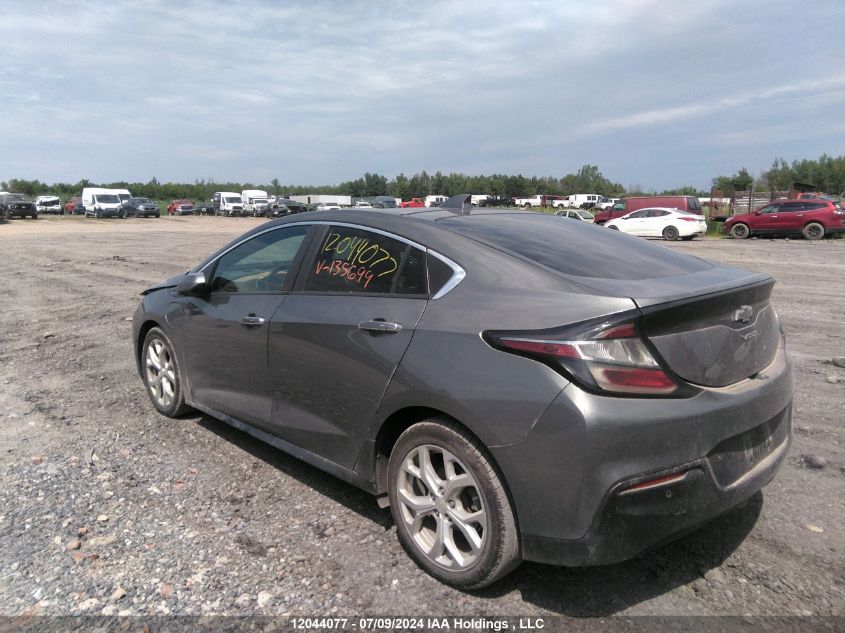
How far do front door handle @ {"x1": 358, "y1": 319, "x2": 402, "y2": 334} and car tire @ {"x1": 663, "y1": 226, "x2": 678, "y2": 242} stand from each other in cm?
2708

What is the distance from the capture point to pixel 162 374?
15.6 ft

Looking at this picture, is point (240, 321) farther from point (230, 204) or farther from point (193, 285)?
point (230, 204)

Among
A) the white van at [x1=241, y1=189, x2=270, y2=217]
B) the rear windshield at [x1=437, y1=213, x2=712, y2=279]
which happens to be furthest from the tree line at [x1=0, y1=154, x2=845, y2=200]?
the rear windshield at [x1=437, y1=213, x2=712, y2=279]

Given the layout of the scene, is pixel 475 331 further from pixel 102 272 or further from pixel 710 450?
pixel 102 272

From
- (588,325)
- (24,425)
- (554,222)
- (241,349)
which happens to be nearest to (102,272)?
(24,425)

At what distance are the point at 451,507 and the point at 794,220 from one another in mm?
27964

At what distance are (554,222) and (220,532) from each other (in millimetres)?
2445

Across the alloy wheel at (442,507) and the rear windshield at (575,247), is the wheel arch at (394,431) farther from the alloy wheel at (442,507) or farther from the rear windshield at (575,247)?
the rear windshield at (575,247)

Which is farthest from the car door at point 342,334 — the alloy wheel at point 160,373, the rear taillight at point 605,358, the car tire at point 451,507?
the alloy wheel at point 160,373

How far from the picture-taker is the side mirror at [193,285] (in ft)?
13.7

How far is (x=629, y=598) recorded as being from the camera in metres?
2.66

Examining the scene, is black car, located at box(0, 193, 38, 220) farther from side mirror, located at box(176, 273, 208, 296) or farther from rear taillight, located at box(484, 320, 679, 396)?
rear taillight, located at box(484, 320, 679, 396)

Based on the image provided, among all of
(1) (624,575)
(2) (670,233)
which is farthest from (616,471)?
(2) (670,233)

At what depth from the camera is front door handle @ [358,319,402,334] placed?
288 centimetres
